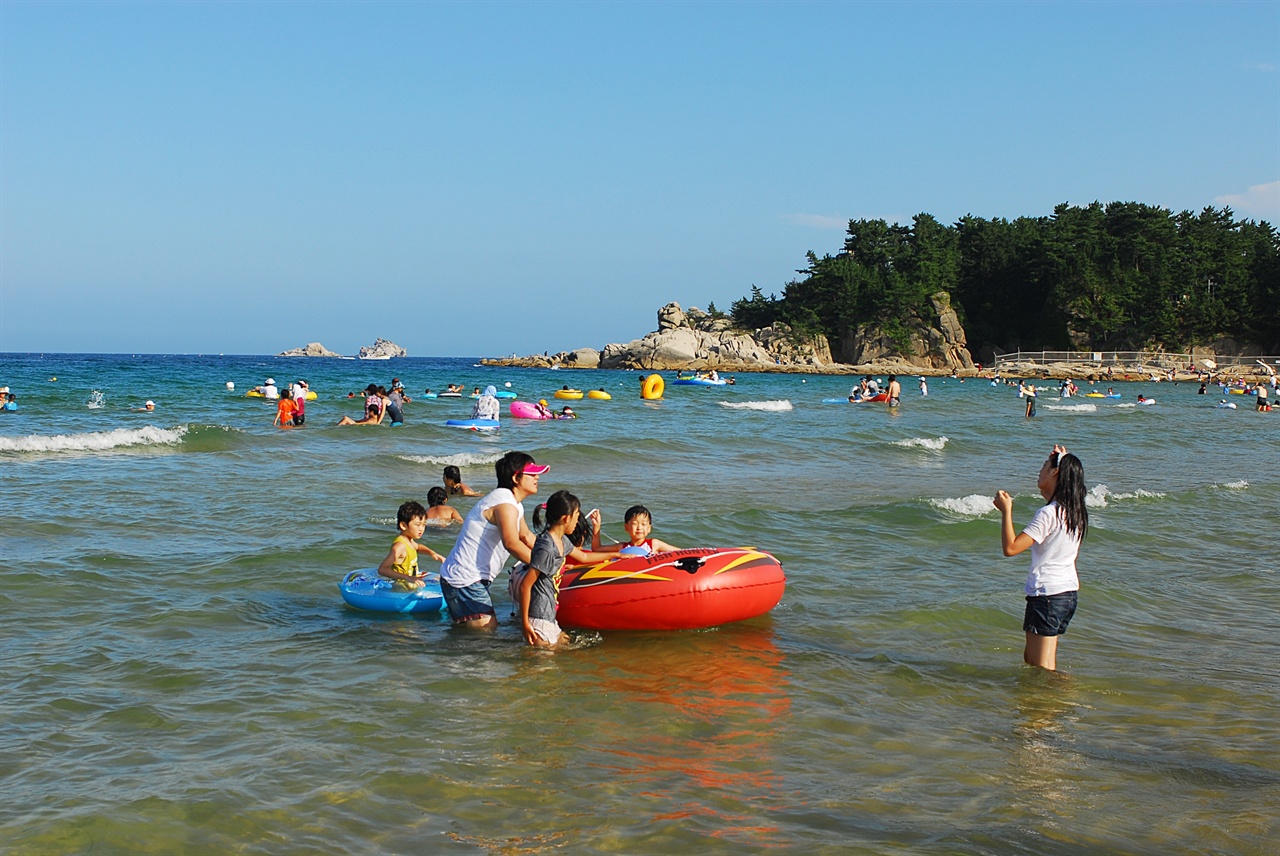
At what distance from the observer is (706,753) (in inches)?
203

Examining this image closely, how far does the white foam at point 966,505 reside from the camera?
12891 mm

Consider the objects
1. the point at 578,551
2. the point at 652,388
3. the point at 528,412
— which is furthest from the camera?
the point at 652,388

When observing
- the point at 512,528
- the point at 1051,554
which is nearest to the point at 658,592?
the point at 512,528

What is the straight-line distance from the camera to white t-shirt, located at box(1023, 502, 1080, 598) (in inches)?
237

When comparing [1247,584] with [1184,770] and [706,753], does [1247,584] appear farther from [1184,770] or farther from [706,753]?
[706,753]

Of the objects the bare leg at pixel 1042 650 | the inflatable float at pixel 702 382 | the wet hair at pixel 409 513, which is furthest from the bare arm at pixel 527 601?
the inflatable float at pixel 702 382

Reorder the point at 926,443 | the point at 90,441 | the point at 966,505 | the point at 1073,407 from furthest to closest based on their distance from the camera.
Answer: the point at 1073,407 < the point at 926,443 < the point at 90,441 < the point at 966,505

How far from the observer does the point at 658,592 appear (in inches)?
285

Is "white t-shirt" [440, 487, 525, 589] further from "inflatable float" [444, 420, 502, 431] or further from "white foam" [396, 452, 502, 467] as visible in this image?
"inflatable float" [444, 420, 502, 431]

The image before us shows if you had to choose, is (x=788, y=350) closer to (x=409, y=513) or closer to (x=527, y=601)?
(x=409, y=513)

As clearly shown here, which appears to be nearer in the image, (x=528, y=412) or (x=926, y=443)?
(x=926, y=443)

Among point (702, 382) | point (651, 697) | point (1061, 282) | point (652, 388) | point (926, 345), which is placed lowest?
point (651, 697)

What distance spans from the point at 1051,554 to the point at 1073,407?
36.9 meters

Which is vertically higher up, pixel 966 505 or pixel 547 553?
pixel 547 553
